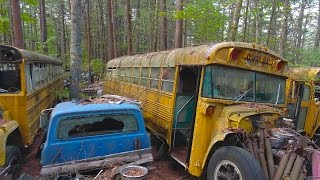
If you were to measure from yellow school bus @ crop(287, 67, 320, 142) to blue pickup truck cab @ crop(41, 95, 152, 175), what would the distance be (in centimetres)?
556

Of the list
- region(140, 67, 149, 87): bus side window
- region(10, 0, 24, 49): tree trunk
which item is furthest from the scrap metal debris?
region(10, 0, 24, 49): tree trunk

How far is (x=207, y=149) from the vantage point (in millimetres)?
5453

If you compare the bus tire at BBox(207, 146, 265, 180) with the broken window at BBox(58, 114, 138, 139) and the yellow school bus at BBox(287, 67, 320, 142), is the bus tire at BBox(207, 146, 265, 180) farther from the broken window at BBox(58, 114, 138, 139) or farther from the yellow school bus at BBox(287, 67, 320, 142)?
the yellow school bus at BBox(287, 67, 320, 142)

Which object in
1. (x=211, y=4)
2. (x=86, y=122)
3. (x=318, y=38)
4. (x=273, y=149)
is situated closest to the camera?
(x=273, y=149)

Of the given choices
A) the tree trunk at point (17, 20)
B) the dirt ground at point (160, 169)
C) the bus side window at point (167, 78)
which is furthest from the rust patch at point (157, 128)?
the tree trunk at point (17, 20)

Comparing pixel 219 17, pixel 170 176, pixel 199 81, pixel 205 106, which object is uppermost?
pixel 219 17

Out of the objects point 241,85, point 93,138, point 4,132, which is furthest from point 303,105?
point 4,132

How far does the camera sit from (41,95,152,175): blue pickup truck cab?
4.92 metres

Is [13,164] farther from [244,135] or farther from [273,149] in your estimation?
[273,149]

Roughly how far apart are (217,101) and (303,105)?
16.9 feet

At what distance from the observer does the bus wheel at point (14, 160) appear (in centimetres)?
543

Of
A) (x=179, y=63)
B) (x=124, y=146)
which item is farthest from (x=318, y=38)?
(x=124, y=146)

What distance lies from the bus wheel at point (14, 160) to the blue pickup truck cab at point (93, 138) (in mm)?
980

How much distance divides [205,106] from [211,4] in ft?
30.7
